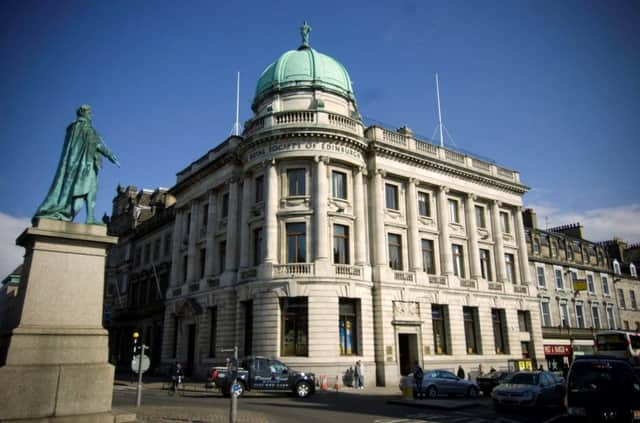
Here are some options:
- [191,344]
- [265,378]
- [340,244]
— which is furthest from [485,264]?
[191,344]

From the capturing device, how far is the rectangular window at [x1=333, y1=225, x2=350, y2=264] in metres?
30.3

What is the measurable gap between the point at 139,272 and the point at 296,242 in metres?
27.6

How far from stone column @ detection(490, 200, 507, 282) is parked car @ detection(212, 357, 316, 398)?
897 inches

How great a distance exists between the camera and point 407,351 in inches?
1267

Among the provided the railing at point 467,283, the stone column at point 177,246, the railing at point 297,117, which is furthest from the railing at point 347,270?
the stone column at point 177,246

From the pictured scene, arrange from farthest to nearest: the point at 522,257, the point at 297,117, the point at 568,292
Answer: the point at 568,292
the point at 522,257
the point at 297,117

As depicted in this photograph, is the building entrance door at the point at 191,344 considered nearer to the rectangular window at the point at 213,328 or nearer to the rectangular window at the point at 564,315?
the rectangular window at the point at 213,328

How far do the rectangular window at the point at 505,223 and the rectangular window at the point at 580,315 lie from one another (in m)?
14.8

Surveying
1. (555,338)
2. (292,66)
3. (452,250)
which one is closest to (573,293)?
(555,338)

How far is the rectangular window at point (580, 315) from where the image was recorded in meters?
48.5

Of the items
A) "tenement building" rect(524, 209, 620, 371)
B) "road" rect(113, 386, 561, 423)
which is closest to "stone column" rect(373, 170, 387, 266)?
"road" rect(113, 386, 561, 423)

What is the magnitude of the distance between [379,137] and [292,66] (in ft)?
28.8

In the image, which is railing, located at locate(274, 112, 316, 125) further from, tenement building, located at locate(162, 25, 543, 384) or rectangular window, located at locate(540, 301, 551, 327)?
rectangular window, located at locate(540, 301, 551, 327)

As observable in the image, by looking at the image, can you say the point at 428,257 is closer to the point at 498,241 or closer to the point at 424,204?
the point at 424,204
